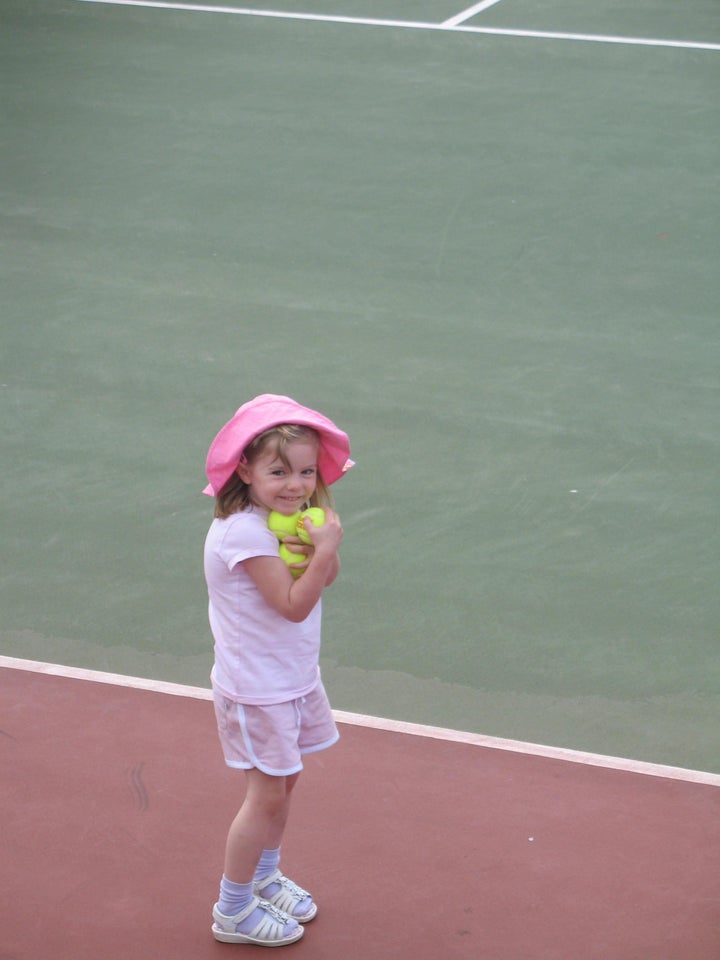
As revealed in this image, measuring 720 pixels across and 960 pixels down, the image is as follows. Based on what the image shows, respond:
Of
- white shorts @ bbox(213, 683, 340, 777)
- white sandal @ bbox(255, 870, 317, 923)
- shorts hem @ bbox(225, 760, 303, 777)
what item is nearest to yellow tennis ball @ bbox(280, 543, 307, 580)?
white shorts @ bbox(213, 683, 340, 777)

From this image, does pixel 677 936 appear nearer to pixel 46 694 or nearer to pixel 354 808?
pixel 354 808

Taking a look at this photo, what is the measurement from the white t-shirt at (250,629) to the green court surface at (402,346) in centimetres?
138

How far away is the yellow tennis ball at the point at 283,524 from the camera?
11.8ft

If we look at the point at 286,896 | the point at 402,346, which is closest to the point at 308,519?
the point at 286,896

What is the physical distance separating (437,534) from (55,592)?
63.8 inches

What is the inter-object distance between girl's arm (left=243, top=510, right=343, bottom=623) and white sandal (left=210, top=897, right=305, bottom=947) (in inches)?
34.0

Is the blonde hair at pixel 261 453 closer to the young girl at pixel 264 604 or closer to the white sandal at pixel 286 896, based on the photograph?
the young girl at pixel 264 604

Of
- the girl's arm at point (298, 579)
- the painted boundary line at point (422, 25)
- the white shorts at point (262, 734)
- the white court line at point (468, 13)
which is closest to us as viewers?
the girl's arm at point (298, 579)

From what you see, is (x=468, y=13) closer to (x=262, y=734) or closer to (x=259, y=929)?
(x=262, y=734)

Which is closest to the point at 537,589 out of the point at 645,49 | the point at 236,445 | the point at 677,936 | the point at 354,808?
the point at 354,808

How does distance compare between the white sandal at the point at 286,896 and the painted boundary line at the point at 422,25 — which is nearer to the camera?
the white sandal at the point at 286,896

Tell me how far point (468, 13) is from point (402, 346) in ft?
26.1

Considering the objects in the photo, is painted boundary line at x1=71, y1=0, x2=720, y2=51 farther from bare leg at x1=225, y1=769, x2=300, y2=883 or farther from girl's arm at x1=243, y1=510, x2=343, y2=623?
bare leg at x1=225, y1=769, x2=300, y2=883

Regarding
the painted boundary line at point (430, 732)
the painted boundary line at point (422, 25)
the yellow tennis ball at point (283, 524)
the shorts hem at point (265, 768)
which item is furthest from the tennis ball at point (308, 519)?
the painted boundary line at point (422, 25)
